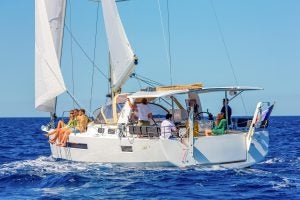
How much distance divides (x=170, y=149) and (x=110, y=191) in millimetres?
3672

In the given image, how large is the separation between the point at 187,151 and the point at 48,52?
9017 mm

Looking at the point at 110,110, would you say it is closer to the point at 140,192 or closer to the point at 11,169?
the point at 11,169

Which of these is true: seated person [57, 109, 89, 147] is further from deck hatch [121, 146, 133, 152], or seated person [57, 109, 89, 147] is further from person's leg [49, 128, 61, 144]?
deck hatch [121, 146, 133, 152]

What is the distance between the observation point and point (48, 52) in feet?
84.0

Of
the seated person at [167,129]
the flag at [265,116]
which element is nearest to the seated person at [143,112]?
the seated person at [167,129]

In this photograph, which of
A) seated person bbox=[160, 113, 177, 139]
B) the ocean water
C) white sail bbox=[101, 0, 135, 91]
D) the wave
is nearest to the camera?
the ocean water

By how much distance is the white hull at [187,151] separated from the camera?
19.2 m

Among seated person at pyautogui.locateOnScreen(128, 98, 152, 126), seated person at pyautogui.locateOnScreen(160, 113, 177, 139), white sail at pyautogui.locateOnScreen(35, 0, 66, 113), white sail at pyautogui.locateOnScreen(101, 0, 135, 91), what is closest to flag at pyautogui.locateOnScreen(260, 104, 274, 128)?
seated person at pyautogui.locateOnScreen(160, 113, 177, 139)

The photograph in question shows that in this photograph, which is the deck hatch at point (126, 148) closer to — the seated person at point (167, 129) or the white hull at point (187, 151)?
the white hull at point (187, 151)

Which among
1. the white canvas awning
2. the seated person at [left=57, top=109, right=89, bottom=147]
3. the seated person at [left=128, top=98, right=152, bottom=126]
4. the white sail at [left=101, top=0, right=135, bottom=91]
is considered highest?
the white sail at [left=101, top=0, right=135, bottom=91]

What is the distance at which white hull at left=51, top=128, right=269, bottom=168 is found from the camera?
1922 centimetres

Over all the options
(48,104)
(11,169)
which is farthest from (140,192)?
(48,104)

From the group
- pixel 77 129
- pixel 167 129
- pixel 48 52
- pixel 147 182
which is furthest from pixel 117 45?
pixel 147 182

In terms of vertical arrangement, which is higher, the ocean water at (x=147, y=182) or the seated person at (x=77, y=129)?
the seated person at (x=77, y=129)
